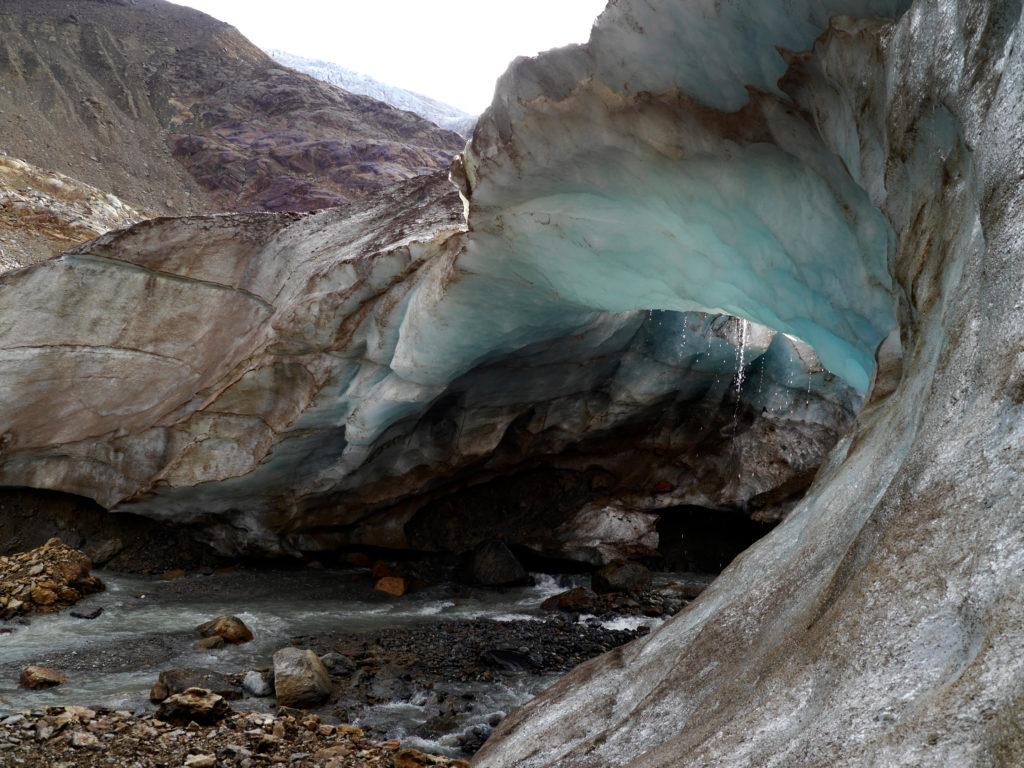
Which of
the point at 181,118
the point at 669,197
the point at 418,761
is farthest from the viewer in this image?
the point at 181,118

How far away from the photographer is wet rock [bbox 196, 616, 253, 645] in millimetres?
→ 7746

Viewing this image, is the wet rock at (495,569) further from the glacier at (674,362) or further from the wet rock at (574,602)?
the wet rock at (574,602)

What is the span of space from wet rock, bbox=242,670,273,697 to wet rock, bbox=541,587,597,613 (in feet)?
14.1

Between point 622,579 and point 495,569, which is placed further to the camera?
point 495,569

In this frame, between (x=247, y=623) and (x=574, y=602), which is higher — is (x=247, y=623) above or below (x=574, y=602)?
below

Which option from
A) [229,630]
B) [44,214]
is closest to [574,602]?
[229,630]

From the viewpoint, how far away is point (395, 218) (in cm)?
1026

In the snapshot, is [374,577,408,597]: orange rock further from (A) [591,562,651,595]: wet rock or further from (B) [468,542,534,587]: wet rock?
(A) [591,562,651,595]: wet rock

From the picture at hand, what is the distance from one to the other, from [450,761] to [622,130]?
→ 5.01 m

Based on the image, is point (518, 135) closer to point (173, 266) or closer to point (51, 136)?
point (173, 266)

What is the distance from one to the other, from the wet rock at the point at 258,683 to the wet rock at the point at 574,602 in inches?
170

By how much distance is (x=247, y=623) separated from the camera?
850cm

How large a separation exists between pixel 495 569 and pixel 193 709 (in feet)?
20.2

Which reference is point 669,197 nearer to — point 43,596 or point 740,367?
point 740,367
